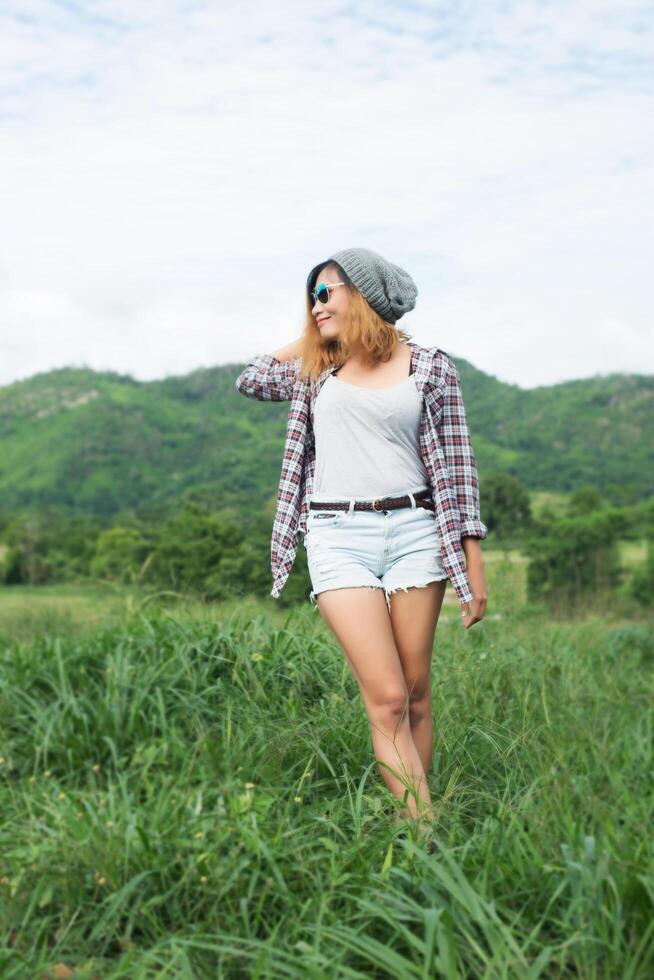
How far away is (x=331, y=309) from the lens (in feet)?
10.7

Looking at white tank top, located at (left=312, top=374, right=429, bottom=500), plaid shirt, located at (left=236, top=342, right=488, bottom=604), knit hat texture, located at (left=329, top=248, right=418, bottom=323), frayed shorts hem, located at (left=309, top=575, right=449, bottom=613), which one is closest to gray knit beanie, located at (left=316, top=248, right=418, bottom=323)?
knit hat texture, located at (left=329, top=248, right=418, bottom=323)

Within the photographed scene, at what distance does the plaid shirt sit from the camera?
10.5 ft

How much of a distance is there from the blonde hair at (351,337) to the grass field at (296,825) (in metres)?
1.26

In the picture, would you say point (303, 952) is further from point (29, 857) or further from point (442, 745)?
point (442, 745)

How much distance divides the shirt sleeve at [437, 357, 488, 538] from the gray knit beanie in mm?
240

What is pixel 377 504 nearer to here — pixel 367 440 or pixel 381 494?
pixel 381 494

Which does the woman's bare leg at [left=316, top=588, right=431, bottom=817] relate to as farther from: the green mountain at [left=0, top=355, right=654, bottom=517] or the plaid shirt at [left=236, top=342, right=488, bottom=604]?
the green mountain at [left=0, top=355, right=654, bottom=517]

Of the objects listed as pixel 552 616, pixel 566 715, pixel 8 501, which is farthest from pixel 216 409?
pixel 566 715

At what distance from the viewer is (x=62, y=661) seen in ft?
15.5

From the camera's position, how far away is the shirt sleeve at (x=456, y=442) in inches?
129

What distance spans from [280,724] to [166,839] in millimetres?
1092

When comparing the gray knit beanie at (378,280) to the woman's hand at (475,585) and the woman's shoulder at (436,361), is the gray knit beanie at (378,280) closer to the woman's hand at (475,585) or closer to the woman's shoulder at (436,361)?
the woman's shoulder at (436,361)

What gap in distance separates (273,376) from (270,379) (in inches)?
0.6

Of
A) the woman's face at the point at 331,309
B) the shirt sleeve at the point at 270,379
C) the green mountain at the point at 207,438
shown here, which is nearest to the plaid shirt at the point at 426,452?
the shirt sleeve at the point at 270,379
